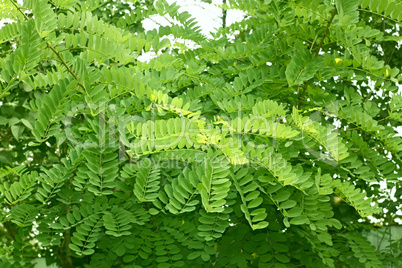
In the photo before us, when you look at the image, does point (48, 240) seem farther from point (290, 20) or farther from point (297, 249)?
point (290, 20)

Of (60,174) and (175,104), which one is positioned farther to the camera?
(60,174)

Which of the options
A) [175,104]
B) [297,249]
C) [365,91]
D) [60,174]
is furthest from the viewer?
[365,91]

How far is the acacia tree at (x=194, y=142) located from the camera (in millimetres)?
962

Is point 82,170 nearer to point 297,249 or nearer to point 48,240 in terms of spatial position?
point 48,240

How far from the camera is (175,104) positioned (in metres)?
1.01

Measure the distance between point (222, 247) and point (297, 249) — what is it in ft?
0.86

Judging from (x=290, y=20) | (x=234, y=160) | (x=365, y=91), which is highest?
(x=290, y=20)

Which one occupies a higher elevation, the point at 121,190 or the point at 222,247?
the point at 121,190

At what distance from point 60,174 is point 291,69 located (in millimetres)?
683

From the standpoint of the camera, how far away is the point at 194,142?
3.14 ft

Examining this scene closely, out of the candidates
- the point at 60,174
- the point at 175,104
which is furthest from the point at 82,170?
the point at 175,104

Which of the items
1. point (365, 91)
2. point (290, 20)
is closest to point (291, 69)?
point (290, 20)

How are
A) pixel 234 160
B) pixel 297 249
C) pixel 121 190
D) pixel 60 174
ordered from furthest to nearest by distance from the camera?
pixel 297 249
pixel 121 190
pixel 60 174
pixel 234 160

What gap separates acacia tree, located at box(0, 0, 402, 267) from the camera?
0.96 meters
